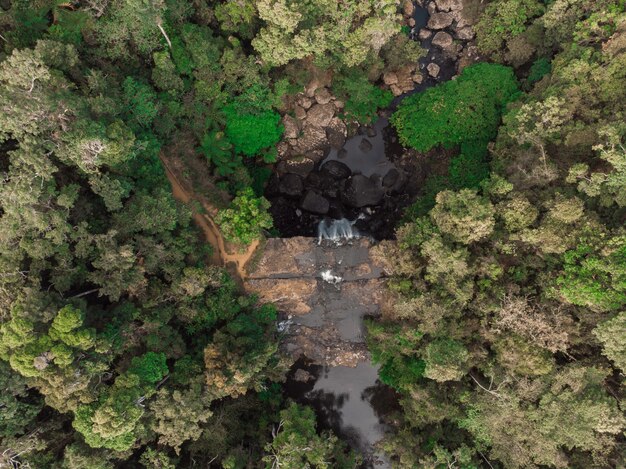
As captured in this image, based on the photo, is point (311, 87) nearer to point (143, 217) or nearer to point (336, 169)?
point (336, 169)

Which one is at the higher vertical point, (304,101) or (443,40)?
(443,40)

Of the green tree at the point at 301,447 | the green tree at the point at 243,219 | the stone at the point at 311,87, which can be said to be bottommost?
the green tree at the point at 301,447

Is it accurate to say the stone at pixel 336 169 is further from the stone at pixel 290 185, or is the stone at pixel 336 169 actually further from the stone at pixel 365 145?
the stone at pixel 290 185

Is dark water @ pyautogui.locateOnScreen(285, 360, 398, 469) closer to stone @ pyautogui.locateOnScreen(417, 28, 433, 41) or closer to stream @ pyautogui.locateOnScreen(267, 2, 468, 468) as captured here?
stream @ pyautogui.locateOnScreen(267, 2, 468, 468)

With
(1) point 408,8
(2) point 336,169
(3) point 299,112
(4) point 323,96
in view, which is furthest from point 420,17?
(2) point 336,169

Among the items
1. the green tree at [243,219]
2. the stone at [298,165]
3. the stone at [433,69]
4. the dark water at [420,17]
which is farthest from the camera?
the dark water at [420,17]

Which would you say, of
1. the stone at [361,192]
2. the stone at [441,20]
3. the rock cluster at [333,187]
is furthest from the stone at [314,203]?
the stone at [441,20]

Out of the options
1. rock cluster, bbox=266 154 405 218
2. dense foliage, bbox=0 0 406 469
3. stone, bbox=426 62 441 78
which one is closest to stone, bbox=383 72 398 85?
dense foliage, bbox=0 0 406 469
